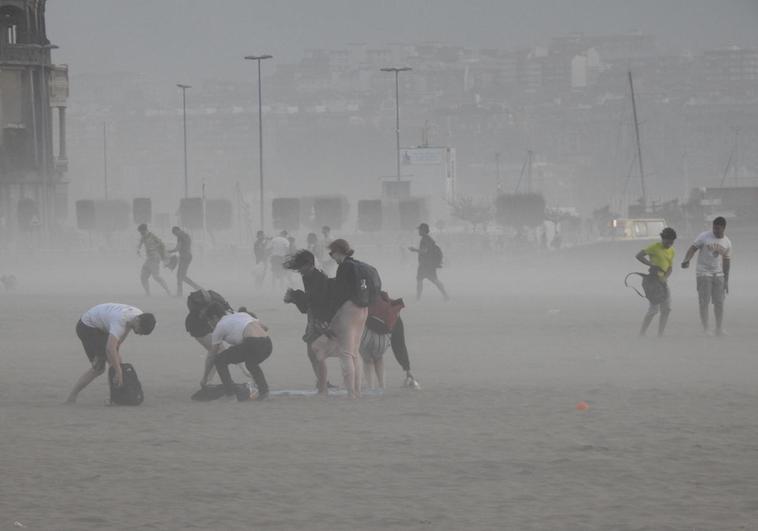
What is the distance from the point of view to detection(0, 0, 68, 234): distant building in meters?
65.4

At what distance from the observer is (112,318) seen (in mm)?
13469

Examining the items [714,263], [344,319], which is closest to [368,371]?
[344,319]

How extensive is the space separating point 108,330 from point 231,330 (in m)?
0.99

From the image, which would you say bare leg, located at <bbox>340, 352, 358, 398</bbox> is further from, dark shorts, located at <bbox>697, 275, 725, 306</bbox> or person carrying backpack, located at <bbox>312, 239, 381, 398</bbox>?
dark shorts, located at <bbox>697, 275, 725, 306</bbox>

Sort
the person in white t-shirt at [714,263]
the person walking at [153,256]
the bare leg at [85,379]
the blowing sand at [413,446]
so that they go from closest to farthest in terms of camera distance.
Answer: the blowing sand at [413,446], the bare leg at [85,379], the person in white t-shirt at [714,263], the person walking at [153,256]

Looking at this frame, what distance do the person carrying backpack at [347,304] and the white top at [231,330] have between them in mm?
578

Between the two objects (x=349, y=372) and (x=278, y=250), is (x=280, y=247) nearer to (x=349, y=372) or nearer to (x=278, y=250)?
(x=278, y=250)

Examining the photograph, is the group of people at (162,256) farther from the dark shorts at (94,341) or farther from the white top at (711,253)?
the dark shorts at (94,341)

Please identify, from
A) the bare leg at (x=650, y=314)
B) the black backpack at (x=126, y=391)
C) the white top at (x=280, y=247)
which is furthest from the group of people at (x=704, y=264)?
the white top at (x=280, y=247)

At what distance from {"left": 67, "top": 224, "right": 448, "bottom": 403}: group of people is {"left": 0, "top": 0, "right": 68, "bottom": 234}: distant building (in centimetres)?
5066

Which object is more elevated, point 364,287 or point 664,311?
point 364,287

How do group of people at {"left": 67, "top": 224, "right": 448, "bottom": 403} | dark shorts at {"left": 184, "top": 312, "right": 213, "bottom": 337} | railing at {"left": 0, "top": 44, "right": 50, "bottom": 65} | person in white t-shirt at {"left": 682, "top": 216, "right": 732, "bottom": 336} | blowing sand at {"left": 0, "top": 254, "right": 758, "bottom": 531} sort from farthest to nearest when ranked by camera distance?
railing at {"left": 0, "top": 44, "right": 50, "bottom": 65} < person in white t-shirt at {"left": 682, "top": 216, "right": 732, "bottom": 336} < dark shorts at {"left": 184, "top": 312, "right": 213, "bottom": 337} < group of people at {"left": 67, "top": 224, "right": 448, "bottom": 403} < blowing sand at {"left": 0, "top": 254, "right": 758, "bottom": 531}

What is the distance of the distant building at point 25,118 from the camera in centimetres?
6538

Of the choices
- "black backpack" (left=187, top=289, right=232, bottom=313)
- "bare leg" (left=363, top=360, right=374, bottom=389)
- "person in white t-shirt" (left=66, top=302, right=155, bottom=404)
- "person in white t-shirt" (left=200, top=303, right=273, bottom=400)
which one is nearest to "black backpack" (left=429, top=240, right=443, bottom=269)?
"bare leg" (left=363, top=360, right=374, bottom=389)
